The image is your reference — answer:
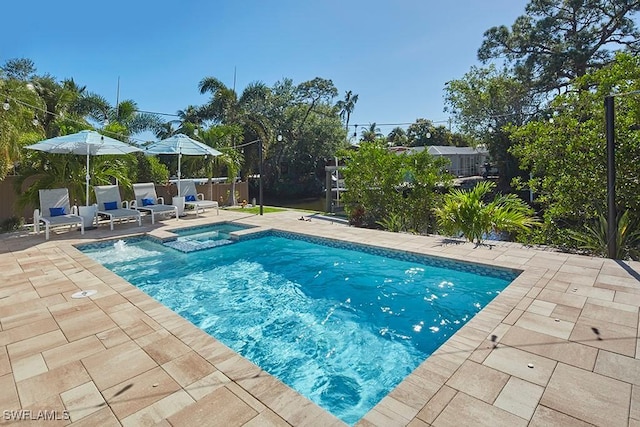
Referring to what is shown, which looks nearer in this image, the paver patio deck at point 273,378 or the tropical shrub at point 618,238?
the paver patio deck at point 273,378

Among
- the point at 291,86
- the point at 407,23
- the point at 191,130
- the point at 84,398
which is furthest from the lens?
the point at 291,86

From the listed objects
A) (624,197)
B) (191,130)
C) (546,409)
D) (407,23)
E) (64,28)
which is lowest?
(546,409)

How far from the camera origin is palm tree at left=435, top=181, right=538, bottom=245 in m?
7.75

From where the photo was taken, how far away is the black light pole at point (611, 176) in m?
5.84

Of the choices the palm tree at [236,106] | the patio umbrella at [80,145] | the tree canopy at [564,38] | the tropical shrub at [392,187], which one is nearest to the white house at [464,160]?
the tree canopy at [564,38]

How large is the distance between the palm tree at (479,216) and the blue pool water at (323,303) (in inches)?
70.5

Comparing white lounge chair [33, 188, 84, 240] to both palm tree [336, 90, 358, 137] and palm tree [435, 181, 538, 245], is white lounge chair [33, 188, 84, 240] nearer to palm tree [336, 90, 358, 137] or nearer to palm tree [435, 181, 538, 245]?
palm tree [435, 181, 538, 245]

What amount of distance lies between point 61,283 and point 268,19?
36.6ft

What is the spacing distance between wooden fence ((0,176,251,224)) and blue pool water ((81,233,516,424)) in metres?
4.13

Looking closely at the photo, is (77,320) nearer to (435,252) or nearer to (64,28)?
(435,252)

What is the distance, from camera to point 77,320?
3918 millimetres

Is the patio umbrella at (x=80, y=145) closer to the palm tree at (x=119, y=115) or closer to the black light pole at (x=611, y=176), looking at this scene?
the palm tree at (x=119, y=115)

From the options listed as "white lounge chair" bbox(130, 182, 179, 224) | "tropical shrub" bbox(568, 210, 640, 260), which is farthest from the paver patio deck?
"white lounge chair" bbox(130, 182, 179, 224)

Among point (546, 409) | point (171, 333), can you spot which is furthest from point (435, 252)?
point (171, 333)
